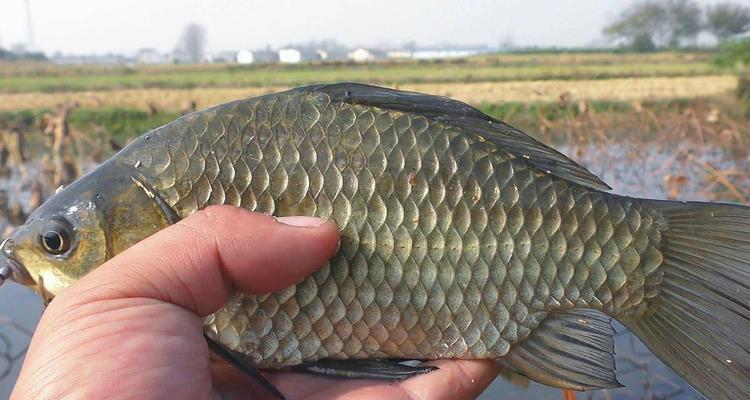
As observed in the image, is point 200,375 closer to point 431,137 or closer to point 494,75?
point 431,137

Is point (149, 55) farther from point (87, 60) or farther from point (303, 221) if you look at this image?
point (303, 221)

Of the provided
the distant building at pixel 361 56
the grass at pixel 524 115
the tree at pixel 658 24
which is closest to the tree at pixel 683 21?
the tree at pixel 658 24

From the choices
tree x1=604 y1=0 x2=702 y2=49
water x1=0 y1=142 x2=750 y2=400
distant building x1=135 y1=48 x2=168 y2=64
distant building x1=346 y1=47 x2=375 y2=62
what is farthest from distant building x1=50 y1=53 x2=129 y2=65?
water x1=0 y1=142 x2=750 y2=400

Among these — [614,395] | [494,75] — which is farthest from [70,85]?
[614,395]

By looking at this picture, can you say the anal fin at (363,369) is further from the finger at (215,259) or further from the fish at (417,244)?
the finger at (215,259)

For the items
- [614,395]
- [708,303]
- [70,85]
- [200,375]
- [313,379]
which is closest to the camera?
[200,375]

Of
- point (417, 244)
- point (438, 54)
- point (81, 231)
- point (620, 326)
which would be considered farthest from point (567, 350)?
point (438, 54)
